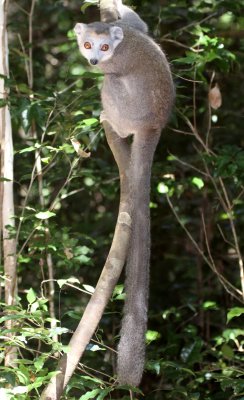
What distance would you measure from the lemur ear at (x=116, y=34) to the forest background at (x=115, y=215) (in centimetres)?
31

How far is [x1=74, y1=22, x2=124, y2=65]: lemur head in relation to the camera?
529 centimetres

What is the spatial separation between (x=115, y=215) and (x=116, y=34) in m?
2.83

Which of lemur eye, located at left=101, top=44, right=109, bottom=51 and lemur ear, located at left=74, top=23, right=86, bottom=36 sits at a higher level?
lemur ear, located at left=74, top=23, right=86, bottom=36

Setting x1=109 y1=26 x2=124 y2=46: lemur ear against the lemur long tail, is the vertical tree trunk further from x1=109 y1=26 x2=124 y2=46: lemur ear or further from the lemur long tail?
the lemur long tail

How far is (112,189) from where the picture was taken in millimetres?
6309

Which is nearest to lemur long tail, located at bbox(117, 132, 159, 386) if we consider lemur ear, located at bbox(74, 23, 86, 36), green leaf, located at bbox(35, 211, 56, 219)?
green leaf, located at bbox(35, 211, 56, 219)

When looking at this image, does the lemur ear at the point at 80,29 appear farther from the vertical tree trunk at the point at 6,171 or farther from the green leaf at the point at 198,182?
the green leaf at the point at 198,182

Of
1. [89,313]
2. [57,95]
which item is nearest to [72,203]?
[57,95]

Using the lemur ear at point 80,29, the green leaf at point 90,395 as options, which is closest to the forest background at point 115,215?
the green leaf at point 90,395

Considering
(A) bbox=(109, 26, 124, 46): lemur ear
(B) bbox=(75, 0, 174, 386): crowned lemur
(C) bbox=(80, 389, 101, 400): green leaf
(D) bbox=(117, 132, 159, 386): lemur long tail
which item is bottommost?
(C) bbox=(80, 389, 101, 400): green leaf

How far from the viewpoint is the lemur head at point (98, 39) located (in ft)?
17.4

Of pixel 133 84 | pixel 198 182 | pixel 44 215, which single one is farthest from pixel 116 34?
pixel 44 215

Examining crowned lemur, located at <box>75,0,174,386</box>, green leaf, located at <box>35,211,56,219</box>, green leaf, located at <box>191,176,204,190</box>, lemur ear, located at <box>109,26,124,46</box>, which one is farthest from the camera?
green leaf, located at <box>191,176,204,190</box>

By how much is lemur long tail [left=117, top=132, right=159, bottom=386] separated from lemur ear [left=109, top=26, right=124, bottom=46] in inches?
34.7
